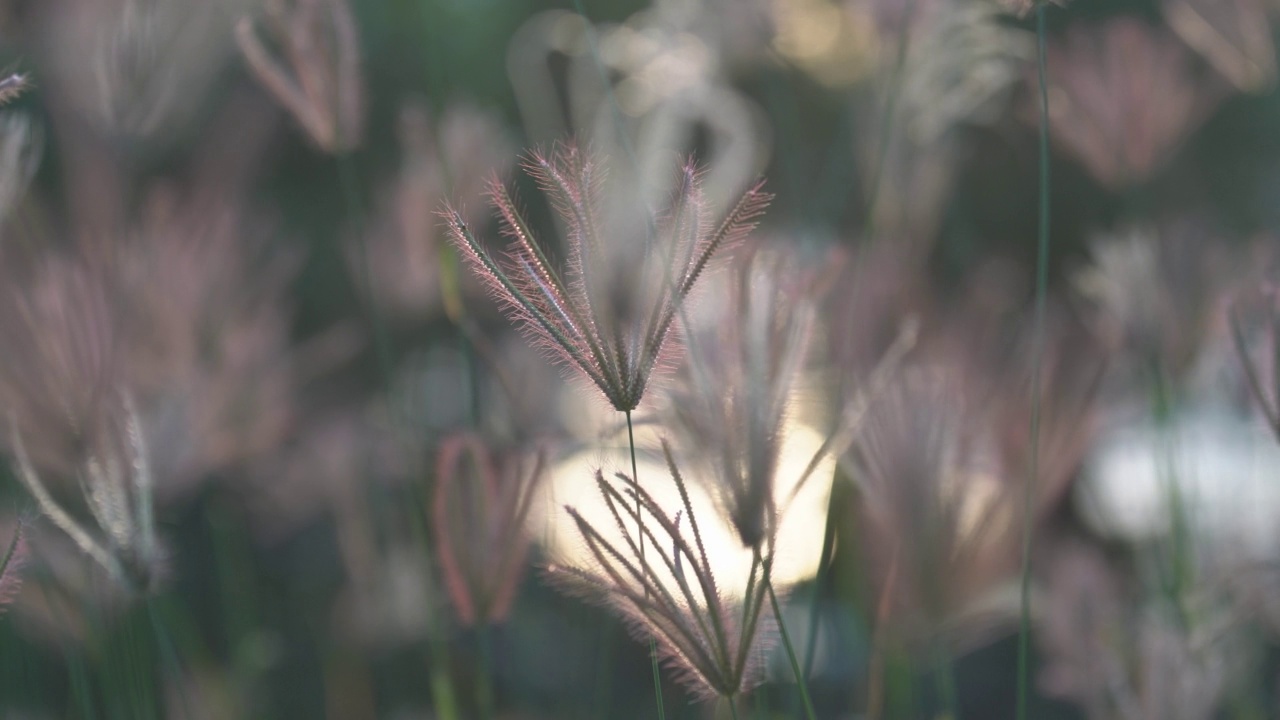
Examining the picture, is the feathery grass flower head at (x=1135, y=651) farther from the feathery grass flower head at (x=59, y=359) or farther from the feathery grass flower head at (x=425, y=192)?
the feathery grass flower head at (x=59, y=359)

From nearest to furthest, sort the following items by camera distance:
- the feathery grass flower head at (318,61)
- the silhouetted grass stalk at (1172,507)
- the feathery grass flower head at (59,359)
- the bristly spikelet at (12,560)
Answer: the bristly spikelet at (12,560)
the feathery grass flower head at (59,359)
the feathery grass flower head at (318,61)
the silhouetted grass stalk at (1172,507)

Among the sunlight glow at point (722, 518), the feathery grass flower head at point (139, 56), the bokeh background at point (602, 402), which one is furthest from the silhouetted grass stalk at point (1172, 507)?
the feathery grass flower head at point (139, 56)

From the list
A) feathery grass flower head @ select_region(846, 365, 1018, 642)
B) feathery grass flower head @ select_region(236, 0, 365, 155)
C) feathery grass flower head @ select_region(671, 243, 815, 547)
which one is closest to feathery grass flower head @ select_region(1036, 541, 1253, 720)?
feathery grass flower head @ select_region(846, 365, 1018, 642)

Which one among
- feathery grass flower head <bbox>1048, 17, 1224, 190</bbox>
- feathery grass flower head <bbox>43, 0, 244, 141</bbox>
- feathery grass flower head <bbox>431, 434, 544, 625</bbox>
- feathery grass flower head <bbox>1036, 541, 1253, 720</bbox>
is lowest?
feathery grass flower head <bbox>1036, 541, 1253, 720</bbox>

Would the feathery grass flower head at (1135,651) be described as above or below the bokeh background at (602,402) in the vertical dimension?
below

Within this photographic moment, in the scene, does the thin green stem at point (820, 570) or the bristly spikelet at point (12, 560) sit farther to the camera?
the thin green stem at point (820, 570)

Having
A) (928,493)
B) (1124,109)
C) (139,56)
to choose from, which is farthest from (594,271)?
(1124,109)

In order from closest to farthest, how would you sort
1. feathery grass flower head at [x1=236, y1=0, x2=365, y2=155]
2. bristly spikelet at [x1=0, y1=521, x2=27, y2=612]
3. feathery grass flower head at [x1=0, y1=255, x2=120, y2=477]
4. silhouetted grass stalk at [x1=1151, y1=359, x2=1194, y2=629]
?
bristly spikelet at [x1=0, y1=521, x2=27, y2=612] < feathery grass flower head at [x1=0, y1=255, x2=120, y2=477] < feathery grass flower head at [x1=236, y1=0, x2=365, y2=155] < silhouetted grass stalk at [x1=1151, y1=359, x2=1194, y2=629]

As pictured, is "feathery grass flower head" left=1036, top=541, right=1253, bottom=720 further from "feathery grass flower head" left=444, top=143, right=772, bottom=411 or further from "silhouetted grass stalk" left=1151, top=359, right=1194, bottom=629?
"feathery grass flower head" left=444, top=143, right=772, bottom=411
